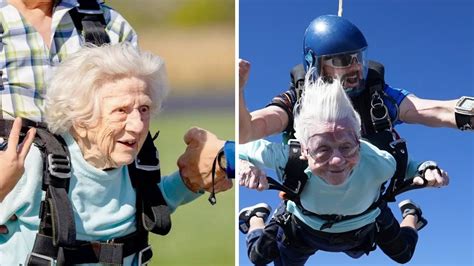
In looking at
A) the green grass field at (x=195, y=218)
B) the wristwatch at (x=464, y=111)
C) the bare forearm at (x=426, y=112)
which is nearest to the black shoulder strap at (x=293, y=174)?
the green grass field at (x=195, y=218)

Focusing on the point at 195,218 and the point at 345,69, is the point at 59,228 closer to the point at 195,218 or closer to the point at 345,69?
the point at 195,218

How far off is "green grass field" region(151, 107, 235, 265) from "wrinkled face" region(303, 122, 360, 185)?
0.22 meters

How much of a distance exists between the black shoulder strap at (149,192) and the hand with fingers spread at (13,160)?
0.72 ft

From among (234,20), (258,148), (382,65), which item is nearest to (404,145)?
(382,65)

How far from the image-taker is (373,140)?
1960mm

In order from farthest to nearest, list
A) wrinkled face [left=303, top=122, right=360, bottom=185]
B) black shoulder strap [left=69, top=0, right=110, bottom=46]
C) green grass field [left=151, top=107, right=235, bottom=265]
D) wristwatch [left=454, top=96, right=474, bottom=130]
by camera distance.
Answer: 1. wristwatch [left=454, top=96, right=474, bottom=130]
2. wrinkled face [left=303, top=122, right=360, bottom=185]
3. green grass field [left=151, top=107, right=235, bottom=265]
4. black shoulder strap [left=69, top=0, right=110, bottom=46]

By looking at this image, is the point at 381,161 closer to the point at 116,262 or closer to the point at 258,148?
the point at 258,148

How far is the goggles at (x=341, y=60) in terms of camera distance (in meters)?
1.92

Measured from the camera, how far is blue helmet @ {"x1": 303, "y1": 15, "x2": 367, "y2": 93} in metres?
1.91

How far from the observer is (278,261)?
207cm

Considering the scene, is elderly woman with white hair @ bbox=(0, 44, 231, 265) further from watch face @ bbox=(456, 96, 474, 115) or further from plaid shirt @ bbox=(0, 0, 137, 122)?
watch face @ bbox=(456, 96, 474, 115)

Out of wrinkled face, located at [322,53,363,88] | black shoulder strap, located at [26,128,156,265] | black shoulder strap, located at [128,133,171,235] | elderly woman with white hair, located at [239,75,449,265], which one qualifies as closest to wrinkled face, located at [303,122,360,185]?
elderly woman with white hair, located at [239,75,449,265]

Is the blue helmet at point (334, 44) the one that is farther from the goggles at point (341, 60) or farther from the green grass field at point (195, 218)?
the green grass field at point (195, 218)

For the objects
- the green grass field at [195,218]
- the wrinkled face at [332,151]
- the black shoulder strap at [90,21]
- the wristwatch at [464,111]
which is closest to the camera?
the black shoulder strap at [90,21]
